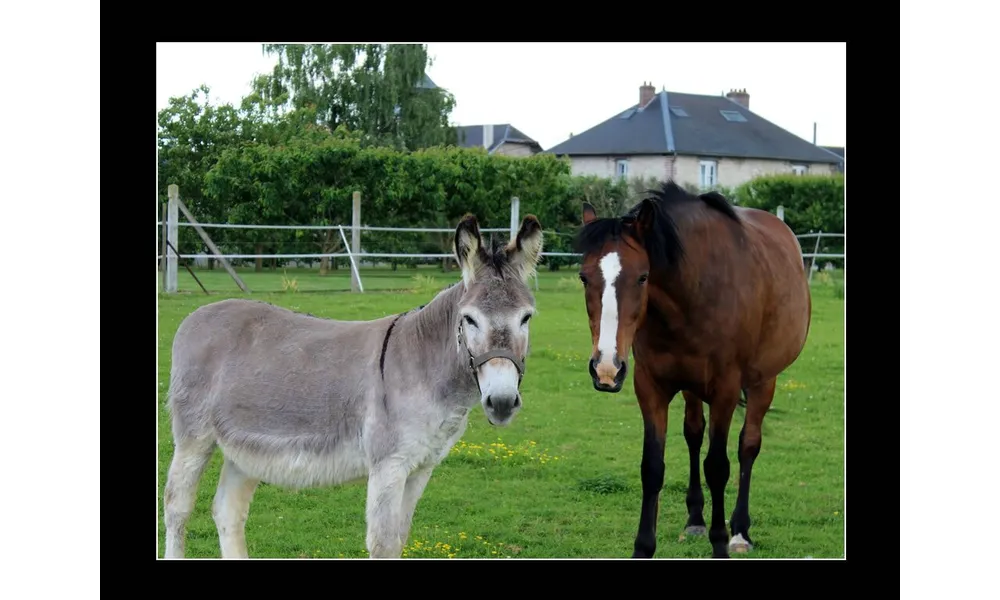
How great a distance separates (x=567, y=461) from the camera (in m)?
8.05

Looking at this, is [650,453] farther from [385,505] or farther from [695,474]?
[385,505]

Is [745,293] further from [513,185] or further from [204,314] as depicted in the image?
[513,185]

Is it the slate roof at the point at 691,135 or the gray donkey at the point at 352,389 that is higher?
the slate roof at the point at 691,135

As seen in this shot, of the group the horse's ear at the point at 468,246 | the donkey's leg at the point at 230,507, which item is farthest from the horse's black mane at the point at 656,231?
the donkey's leg at the point at 230,507

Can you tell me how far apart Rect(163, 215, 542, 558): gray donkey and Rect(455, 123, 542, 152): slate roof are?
22160 millimetres

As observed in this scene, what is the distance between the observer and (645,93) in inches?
1265

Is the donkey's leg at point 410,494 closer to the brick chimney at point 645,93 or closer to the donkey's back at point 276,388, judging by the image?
the donkey's back at point 276,388

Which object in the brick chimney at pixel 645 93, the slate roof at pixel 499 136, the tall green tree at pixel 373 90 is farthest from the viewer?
the brick chimney at pixel 645 93

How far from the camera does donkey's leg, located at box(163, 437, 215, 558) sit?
4.84 m

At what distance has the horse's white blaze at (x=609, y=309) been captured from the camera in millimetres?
4754

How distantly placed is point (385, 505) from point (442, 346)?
2.54ft

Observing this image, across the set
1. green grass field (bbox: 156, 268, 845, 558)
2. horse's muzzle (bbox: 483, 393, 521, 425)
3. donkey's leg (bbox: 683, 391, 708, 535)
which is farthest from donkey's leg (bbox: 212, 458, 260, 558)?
donkey's leg (bbox: 683, 391, 708, 535)

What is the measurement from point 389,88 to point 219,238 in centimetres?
1075

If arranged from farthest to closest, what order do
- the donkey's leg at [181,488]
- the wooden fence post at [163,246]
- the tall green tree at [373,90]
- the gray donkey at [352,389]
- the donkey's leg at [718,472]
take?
the tall green tree at [373,90]
the wooden fence post at [163,246]
the donkey's leg at [718,472]
the donkey's leg at [181,488]
the gray donkey at [352,389]
